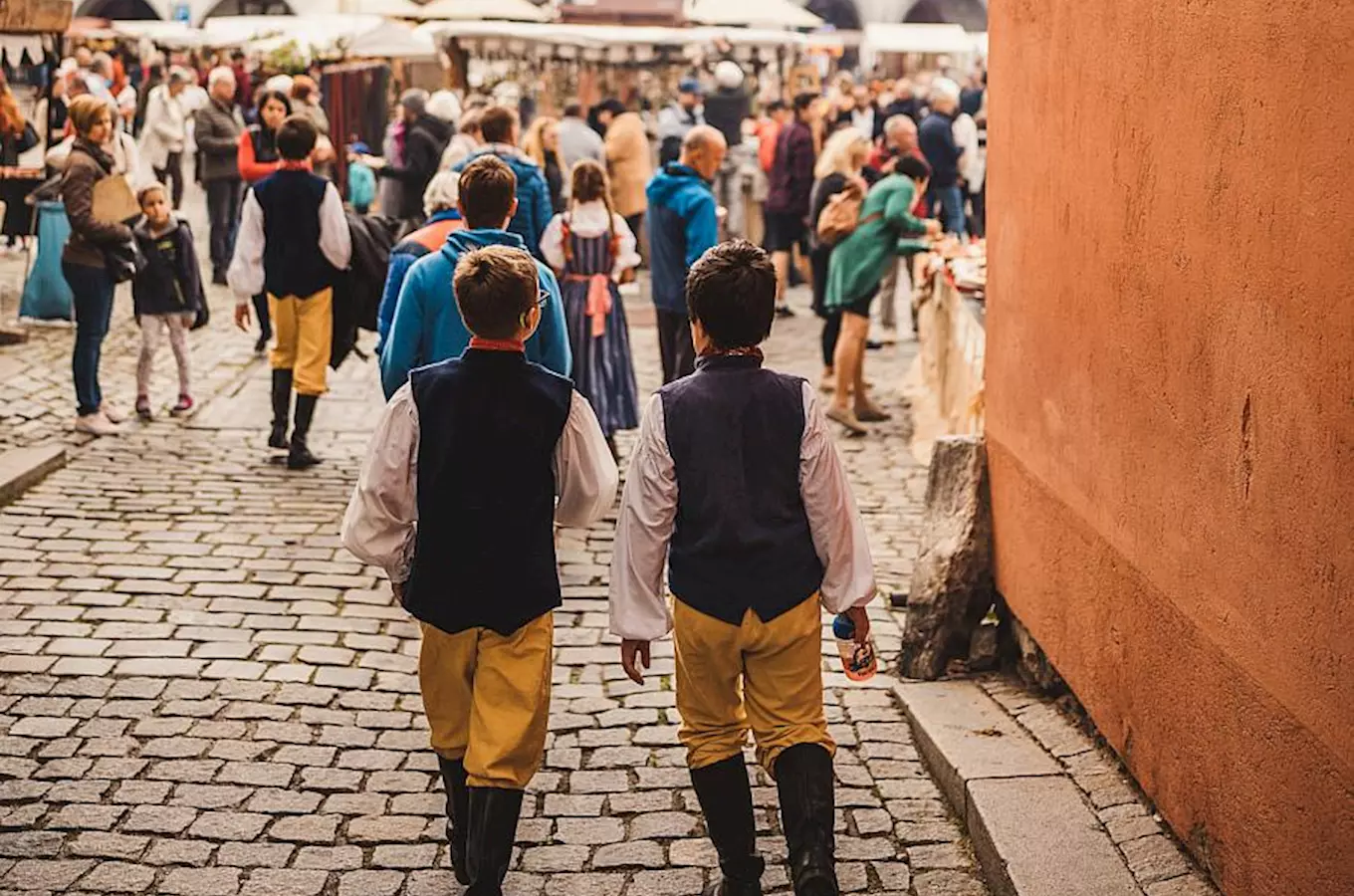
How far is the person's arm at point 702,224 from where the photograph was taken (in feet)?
32.8

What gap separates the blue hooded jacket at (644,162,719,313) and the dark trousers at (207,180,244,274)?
7.56m

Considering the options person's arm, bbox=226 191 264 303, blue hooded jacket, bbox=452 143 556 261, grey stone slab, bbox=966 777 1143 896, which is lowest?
grey stone slab, bbox=966 777 1143 896

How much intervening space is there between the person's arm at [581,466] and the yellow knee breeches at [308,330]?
5.35 m

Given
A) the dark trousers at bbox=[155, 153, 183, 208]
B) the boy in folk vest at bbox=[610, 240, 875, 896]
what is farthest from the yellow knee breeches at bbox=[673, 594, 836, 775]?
the dark trousers at bbox=[155, 153, 183, 208]

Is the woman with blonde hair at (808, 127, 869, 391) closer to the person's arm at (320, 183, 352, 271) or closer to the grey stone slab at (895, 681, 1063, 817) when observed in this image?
the person's arm at (320, 183, 352, 271)

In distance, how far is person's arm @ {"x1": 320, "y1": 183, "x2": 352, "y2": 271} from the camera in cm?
957

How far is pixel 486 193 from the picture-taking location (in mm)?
6387

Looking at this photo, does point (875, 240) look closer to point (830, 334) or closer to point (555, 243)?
point (830, 334)

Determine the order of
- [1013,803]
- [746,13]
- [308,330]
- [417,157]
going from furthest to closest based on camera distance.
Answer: [746,13] → [417,157] → [308,330] → [1013,803]

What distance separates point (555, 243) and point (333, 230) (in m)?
1.13

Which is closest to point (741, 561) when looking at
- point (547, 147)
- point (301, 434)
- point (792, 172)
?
point (301, 434)

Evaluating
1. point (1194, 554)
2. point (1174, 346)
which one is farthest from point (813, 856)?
point (1174, 346)

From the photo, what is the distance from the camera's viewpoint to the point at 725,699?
4.64 meters

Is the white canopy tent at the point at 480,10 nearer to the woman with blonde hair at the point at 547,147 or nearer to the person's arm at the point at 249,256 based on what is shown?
the woman with blonde hair at the point at 547,147
